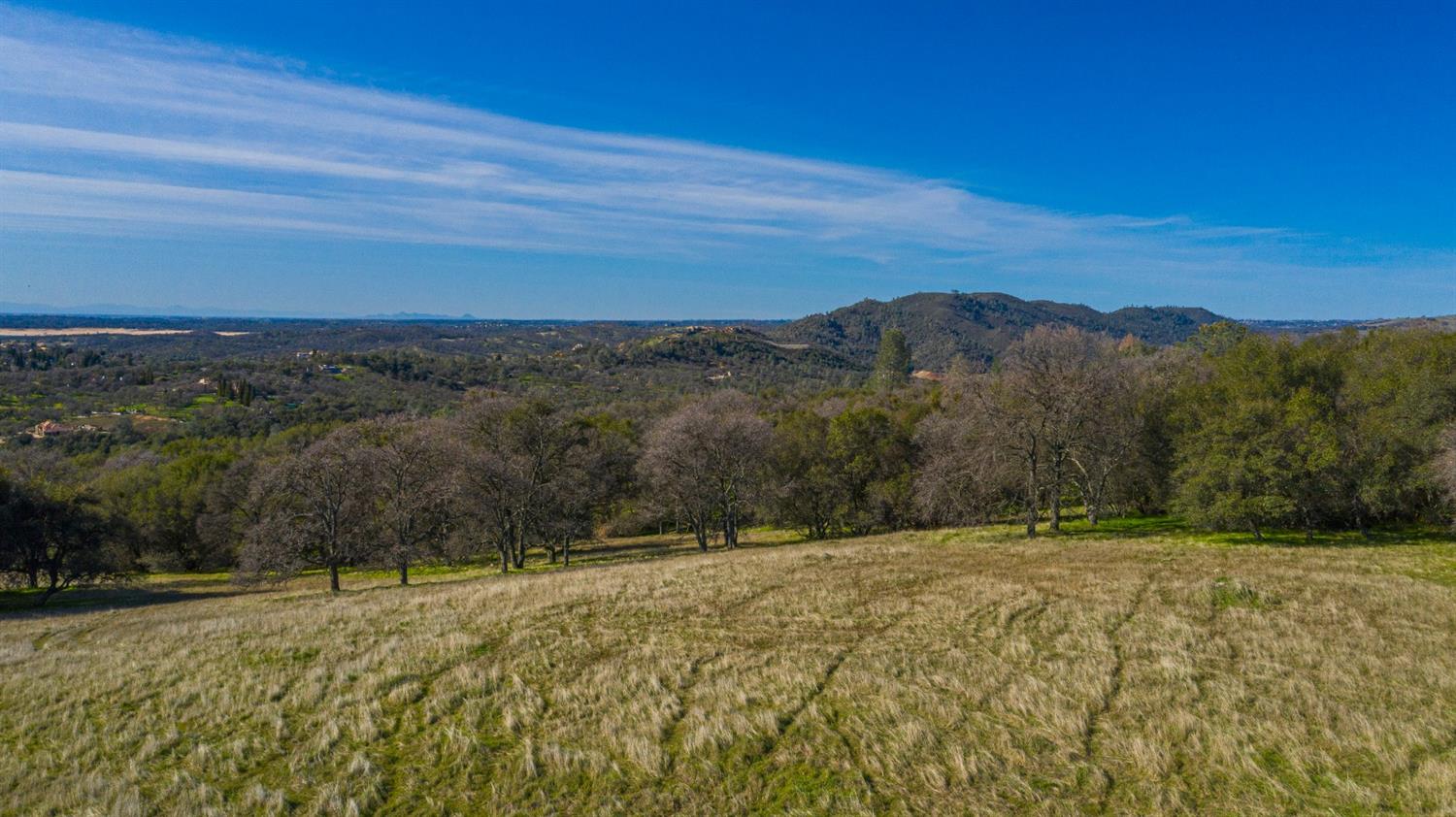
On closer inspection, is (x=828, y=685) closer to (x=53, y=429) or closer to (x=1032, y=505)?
(x=1032, y=505)

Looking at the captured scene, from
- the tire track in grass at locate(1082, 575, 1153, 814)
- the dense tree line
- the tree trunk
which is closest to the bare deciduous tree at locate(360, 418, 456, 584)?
the dense tree line

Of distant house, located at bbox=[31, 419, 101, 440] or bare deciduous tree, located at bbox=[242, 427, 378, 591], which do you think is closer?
bare deciduous tree, located at bbox=[242, 427, 378, 591]

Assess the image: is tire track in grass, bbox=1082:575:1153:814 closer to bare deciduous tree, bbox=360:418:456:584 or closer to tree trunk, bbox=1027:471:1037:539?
tree trunk, bbox=1027:471:1037:539

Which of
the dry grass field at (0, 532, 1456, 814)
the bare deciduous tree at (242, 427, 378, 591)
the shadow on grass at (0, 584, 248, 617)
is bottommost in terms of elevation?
the shadow on grass at (0, 584, 248, 617)

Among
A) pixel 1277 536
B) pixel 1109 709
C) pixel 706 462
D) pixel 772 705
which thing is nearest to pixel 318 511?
pixel 706 462

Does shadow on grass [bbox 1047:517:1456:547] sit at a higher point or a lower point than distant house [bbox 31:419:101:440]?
higher

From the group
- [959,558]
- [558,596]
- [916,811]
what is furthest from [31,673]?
[959,558]
